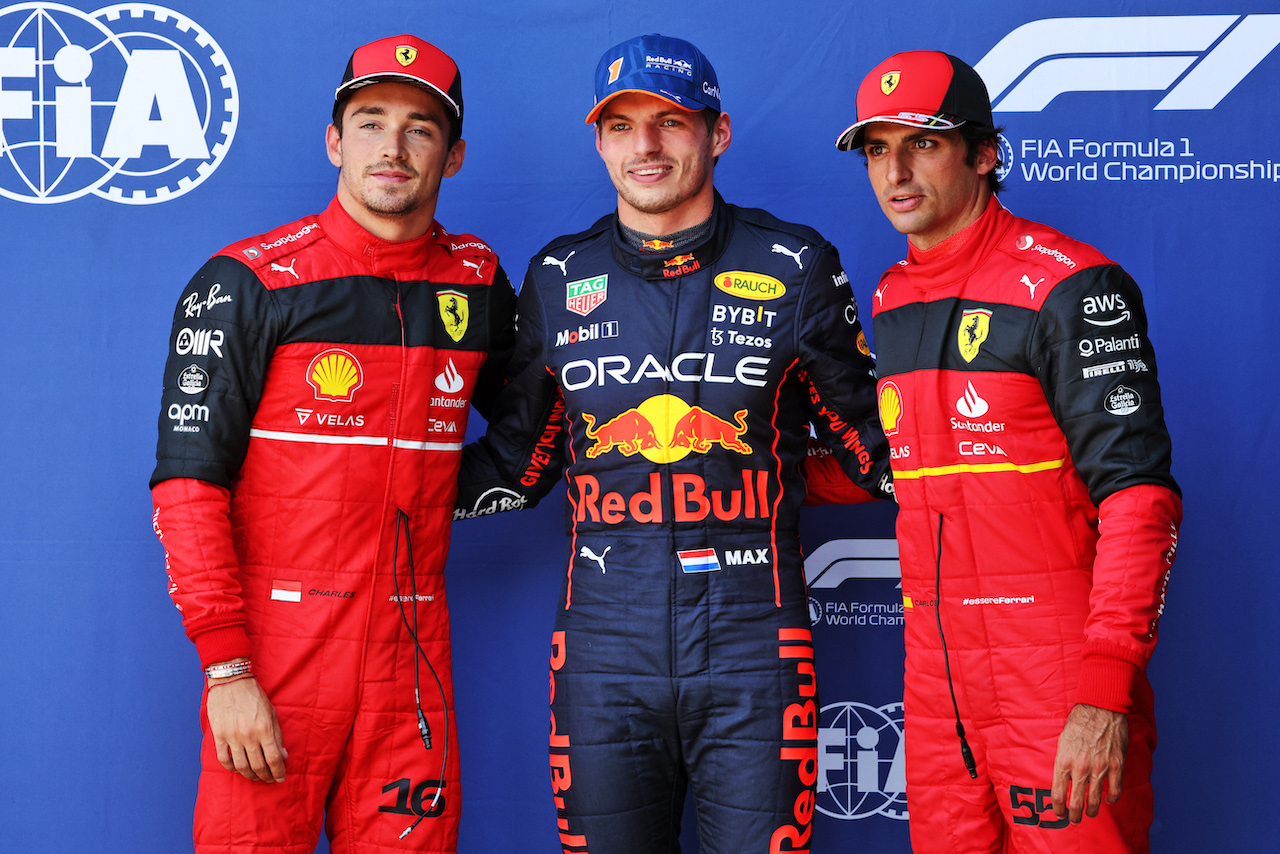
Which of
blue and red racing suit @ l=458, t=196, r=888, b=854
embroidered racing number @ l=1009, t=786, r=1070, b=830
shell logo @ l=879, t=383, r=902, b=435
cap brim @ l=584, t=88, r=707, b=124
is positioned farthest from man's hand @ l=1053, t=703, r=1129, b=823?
cap brim @ l=584, t=88, r=707, b=124

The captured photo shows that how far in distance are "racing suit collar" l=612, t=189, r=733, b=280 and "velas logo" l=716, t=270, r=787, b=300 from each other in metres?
0.05

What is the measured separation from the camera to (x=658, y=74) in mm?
1980

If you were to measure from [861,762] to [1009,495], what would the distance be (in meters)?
1.01

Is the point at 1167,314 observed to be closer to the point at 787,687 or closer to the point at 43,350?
the point at 787,687

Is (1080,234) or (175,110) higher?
(175,110)

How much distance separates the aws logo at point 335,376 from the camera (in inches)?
77.7

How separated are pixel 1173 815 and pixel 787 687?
121 centimetres

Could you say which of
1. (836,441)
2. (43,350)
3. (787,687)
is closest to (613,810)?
(787,687)

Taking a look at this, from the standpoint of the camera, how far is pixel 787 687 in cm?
190

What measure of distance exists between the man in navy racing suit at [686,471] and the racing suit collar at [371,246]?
11.3 inches

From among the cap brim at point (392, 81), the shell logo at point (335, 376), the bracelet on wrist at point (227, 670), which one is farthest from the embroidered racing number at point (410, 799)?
the cap brim at point (392, 81)

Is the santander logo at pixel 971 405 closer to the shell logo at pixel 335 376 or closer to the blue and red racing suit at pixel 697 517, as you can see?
the blue and red racing suit at pixel 697 517

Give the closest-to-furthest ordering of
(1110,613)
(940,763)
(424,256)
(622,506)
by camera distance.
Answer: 1. (1110,613)
2. (940,763)
3. (622,506)
4. (424,256)

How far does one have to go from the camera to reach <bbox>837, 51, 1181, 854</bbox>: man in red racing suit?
1618mm
